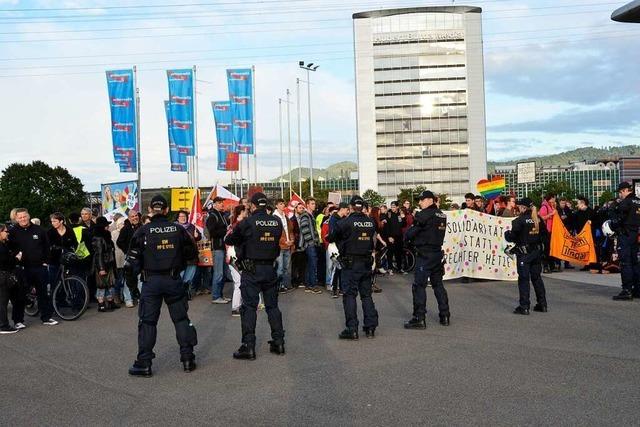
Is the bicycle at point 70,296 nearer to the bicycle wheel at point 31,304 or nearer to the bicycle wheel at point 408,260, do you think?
the bicycle wheel at point 31,304

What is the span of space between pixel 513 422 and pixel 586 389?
55.2 inches

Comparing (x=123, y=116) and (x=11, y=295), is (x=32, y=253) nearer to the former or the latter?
(x=11, y=295)

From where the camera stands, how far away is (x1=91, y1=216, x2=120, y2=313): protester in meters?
13.1

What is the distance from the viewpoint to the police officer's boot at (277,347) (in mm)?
8680

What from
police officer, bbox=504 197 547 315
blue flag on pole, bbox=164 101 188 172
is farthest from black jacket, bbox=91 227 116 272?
blue flag on pole, bbox=164 101 188 172

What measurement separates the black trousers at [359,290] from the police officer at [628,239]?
569cm

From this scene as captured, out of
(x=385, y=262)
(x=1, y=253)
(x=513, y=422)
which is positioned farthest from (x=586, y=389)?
(x=385, y=262)

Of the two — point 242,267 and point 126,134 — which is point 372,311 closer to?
point 242,267

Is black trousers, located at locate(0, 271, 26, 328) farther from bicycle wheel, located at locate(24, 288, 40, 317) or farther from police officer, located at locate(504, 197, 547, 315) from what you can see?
police officer, located at locate(504, 197, 547, 315)

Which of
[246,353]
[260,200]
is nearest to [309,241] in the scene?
[260,200]

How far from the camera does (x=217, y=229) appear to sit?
46.9 feet

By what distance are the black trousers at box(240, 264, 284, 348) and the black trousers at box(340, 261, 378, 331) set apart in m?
1.26

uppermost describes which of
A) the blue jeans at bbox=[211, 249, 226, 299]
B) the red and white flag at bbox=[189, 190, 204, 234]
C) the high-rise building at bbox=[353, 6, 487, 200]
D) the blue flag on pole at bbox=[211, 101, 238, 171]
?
the high-rise building at bbox=[353, 6, 487, 200]

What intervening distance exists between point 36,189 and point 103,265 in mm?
A: 73798
